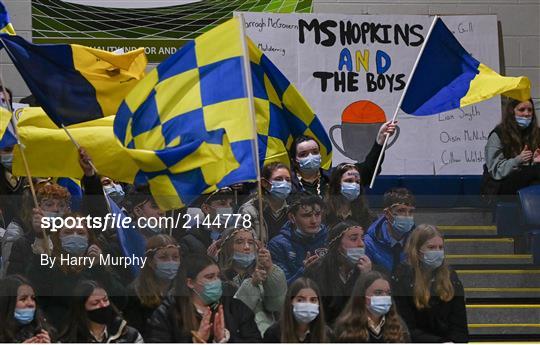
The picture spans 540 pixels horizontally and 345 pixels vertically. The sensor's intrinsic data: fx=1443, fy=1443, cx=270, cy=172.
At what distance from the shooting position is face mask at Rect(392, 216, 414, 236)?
9.20 metres

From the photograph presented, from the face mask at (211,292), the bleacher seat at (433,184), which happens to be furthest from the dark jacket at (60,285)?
the bleacher seat at (433,184)

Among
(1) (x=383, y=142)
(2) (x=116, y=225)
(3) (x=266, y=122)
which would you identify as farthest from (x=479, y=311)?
(2) (x=116, y=225)

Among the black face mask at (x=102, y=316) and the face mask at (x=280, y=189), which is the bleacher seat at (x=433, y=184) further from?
the black face mask at (x=102, y=316)

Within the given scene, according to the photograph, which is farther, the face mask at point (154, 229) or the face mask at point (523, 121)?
the face mask at point (523, 121)

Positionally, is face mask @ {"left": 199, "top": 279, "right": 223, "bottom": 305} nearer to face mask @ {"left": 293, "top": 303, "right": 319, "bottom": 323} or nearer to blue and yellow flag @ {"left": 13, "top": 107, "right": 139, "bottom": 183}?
face mask @ {"left": 293, "top": 303, "right": 319, "bottom": 323}

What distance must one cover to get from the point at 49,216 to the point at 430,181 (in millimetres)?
4773

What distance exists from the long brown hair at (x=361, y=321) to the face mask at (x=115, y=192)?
1766mm

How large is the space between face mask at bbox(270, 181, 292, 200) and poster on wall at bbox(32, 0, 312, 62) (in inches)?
160

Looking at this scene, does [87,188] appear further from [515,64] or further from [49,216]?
[515,64]

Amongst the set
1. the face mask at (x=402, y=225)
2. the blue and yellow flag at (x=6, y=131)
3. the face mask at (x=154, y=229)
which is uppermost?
the blue and yellow flag at (x=6, y=131)

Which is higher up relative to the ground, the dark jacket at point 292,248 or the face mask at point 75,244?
the face mask at point 75,244

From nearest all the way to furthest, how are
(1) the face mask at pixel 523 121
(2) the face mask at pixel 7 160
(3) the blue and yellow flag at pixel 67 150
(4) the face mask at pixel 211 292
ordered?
(4) the face mask at pixel 211 292 → (3) the blue and yellow flag at pixel 67 150 → (2) the face mask at pixel 7 160 → (1) the face mask at pixel 523 121

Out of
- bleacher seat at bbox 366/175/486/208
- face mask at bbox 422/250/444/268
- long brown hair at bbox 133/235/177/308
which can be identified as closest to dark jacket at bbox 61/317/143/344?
long brown hair at bbox 133/235/177/308

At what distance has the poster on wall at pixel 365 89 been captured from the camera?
1287 centimetres
